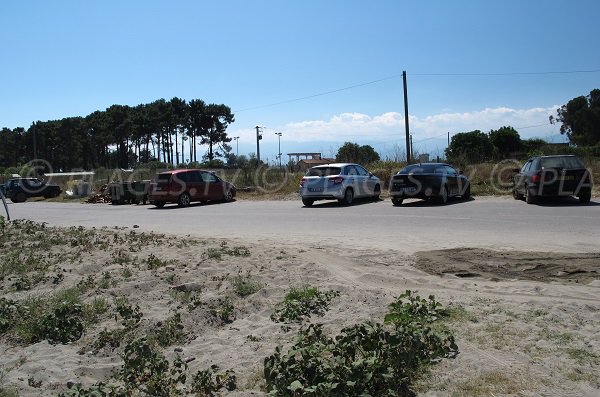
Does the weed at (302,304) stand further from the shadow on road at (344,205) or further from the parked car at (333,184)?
the shadow on road at (344,205)

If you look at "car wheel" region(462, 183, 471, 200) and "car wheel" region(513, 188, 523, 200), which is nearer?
"car wheel" region(513, 188, 523, 200)

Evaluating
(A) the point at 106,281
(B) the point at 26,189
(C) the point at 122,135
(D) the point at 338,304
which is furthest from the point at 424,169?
(C) the point at 122,135

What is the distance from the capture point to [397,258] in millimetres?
8195

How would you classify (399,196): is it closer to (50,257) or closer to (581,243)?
(581,243)

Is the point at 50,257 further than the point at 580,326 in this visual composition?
Yes

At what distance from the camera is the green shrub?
11.8 ft

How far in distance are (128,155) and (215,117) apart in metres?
19.8

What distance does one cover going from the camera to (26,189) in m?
38.6

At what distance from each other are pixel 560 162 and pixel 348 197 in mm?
7412

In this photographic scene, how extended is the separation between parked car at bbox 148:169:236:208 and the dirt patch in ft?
56.7

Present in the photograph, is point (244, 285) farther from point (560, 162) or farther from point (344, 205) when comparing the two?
point (344, 205)

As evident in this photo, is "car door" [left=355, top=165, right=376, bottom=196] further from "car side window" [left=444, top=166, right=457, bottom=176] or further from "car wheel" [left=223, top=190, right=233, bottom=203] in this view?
"car wheel" [left=223, top=190, right=233, bottom=203]

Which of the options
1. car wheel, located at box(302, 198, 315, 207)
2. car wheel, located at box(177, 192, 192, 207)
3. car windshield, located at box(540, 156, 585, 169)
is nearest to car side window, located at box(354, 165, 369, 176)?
car wheel, located at box(302, 198, 315, 207)

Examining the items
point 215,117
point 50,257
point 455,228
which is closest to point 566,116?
point 215,117
